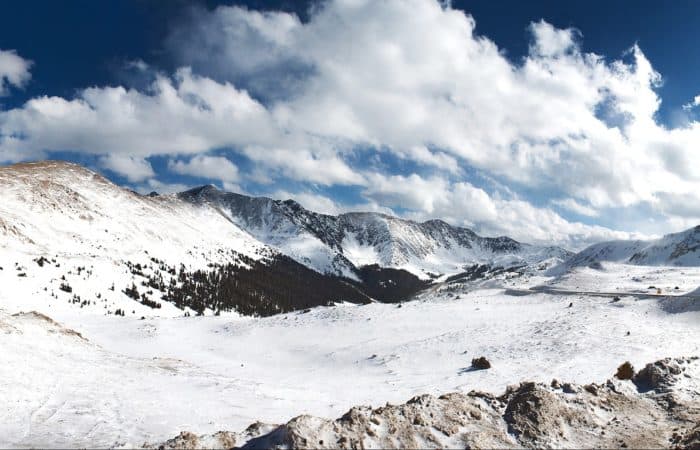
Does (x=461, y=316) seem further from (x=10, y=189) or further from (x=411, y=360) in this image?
(x=10, y=189)

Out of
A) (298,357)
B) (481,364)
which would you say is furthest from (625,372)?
(298,357)

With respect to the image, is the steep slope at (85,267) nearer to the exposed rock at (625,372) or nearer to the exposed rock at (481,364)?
the exposed rock at (481,364)

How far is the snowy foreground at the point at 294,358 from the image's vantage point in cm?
1494

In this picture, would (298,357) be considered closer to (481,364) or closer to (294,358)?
(294,358)

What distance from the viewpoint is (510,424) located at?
37.4 feet

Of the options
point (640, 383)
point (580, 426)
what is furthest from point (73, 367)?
point (640, 383)

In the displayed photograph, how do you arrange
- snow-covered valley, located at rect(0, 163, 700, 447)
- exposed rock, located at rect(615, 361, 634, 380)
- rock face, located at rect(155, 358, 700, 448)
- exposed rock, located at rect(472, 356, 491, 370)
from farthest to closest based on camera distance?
exposed rock, located at rect(472, 356, 491, 370) < exposed rock, located at rect(615, 361, 634, 380) < snow-covered valley, located at rect(0, 163, 700, 447) < rock face, located at rect(155, 358, 700, 448)

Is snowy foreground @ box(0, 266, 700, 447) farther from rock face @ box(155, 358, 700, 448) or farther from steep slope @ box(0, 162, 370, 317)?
steep slope @ box(0, 162, 370, 317)

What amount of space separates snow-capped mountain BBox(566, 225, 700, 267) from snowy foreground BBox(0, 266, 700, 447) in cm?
11167

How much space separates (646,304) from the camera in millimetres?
38812

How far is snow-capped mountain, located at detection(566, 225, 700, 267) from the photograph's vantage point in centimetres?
13688

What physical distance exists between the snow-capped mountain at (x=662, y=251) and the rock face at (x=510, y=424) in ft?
443

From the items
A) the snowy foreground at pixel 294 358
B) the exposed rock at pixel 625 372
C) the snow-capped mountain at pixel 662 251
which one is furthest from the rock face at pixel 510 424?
the snow-capped mountain at pixel 662 251

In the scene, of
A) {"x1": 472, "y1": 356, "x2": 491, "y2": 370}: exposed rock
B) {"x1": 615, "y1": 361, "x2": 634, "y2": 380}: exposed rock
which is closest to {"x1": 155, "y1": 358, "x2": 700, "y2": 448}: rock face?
{"x1": 615, "y1": 361, "x2": 634, "y2": 380}: exposed rock
